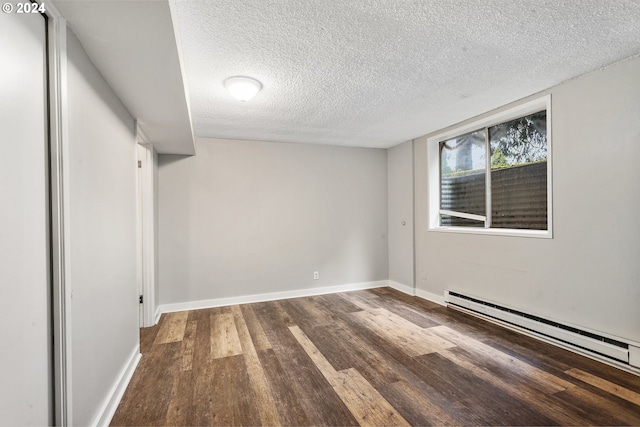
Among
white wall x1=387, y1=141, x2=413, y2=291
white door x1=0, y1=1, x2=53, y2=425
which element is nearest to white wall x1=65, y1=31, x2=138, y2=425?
white door x1=0, y1=1, x2=53, y2=425

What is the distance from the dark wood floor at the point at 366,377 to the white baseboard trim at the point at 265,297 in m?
0.54

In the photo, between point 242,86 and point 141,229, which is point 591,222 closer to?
point 242,86

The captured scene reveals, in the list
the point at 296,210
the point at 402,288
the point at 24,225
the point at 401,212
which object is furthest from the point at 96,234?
the point at 402,288

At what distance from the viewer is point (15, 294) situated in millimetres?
1022

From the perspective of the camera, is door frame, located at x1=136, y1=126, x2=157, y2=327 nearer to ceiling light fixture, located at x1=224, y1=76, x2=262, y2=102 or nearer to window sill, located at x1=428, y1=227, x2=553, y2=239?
ceiling light fixture, located at x1=224, y1=76, x2=262, y2=102

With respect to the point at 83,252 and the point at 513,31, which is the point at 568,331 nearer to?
the point at 513,31

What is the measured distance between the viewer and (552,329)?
8.82ft

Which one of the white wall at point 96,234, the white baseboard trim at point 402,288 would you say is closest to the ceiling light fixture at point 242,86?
the white wall at point 96,234

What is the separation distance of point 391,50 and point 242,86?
118cm

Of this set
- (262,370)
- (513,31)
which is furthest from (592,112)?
(262,370)

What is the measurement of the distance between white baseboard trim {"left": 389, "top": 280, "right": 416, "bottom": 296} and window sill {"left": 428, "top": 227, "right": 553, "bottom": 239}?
0.98 meters

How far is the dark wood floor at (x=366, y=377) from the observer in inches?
71.4

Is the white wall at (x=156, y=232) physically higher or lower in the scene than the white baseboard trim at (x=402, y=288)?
higher

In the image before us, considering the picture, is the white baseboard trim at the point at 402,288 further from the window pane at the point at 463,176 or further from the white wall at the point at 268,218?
the window pane at the point at 463,176
